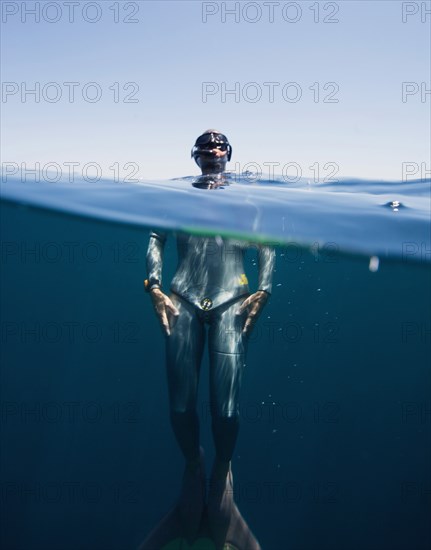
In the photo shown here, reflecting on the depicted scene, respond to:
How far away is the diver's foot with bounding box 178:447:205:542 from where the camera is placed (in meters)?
4.94

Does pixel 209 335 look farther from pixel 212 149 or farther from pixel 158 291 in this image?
pixel 212 149

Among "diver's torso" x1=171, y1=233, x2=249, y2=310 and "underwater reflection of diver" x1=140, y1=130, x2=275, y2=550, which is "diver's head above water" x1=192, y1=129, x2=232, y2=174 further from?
"diver's torso" x1=171, y1=233, x2=249, y2=310

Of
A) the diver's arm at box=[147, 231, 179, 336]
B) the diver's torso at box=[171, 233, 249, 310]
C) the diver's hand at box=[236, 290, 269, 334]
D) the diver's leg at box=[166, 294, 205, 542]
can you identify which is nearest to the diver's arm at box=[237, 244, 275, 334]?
the diver's hand at box=[236, 290, 269, 334]

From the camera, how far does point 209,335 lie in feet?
16.5

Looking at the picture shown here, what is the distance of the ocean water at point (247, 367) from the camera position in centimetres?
816

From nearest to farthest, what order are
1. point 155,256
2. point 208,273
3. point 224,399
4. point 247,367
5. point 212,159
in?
point 224,399, point 155,256, point 208,273, point 212,159, point 247,367

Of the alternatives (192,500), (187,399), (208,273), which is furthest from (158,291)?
(192,500)

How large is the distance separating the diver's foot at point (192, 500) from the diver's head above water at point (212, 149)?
3.50 m

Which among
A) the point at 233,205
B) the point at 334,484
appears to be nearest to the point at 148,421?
the point at 334,484

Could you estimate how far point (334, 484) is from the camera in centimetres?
2148

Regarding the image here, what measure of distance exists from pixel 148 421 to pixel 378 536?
13690 mm

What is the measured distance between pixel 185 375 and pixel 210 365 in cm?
30

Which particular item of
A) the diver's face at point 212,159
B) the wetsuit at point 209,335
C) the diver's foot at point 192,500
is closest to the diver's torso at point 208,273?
the wetsuit at point 209,335

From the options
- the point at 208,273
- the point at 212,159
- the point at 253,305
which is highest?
the point at 212,159
